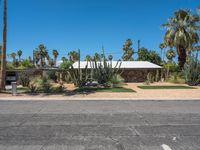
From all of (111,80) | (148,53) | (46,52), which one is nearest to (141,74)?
(111,80)

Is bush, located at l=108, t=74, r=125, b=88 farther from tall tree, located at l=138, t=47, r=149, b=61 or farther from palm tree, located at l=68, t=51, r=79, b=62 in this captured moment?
palm tree, located at l=68, t=51, r=79, b=62

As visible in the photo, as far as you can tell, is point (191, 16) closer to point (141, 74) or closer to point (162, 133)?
point (141, 74)

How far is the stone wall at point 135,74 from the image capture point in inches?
1267

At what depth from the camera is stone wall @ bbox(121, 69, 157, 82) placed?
106 ft

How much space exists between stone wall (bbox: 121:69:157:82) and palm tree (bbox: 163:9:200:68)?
186 inches

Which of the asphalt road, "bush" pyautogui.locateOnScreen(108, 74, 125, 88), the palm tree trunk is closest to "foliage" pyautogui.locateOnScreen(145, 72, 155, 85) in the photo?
the palm tree trunk

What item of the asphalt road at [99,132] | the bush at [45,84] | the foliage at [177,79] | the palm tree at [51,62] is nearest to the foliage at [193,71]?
the foliage at [177,79]

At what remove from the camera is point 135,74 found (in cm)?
3241

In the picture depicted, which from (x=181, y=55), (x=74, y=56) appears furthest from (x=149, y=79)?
(x=74, y=56)

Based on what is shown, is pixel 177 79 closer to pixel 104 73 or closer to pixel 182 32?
pixel 182 32

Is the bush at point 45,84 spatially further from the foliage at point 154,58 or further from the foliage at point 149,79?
the foliage at point 154,58

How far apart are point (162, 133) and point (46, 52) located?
7129 centimetres

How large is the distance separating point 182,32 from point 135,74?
344 inches

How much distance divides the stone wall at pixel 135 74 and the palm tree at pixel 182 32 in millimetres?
4725
